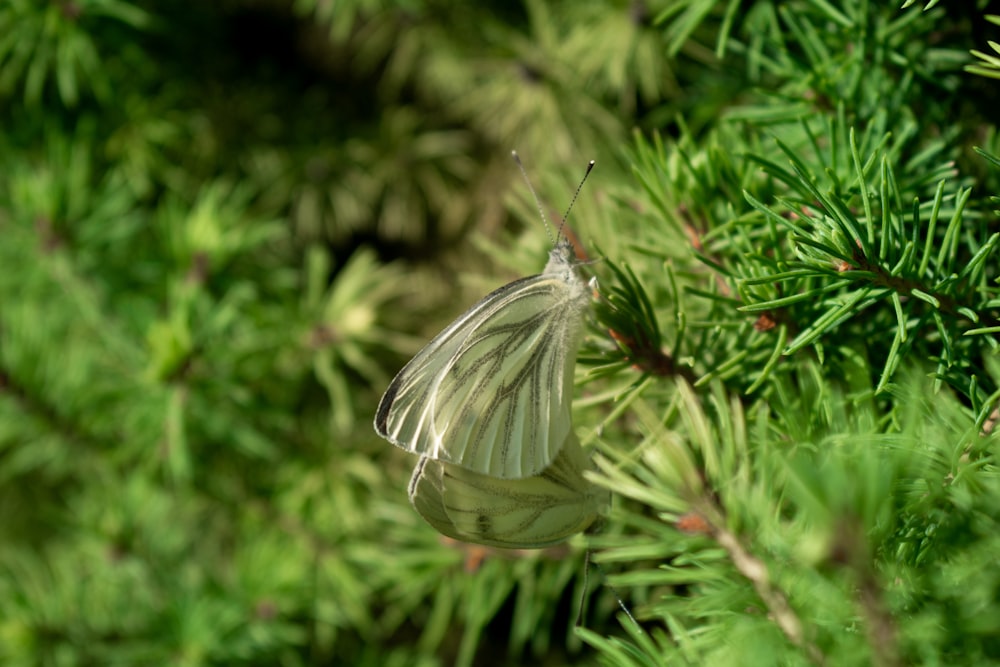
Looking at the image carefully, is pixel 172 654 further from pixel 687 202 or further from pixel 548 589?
pixel 687 202

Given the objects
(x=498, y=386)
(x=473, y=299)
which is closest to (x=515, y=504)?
(x=498, y=386)

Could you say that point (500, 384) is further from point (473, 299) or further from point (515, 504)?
point (473, 299)

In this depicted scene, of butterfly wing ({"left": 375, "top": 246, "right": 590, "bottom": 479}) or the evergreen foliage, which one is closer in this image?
the evergreen foliage

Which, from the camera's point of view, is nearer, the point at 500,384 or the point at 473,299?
the point at 500,384

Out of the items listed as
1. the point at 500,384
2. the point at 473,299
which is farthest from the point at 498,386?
the point at 473,299

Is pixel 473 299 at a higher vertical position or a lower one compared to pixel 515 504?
higher

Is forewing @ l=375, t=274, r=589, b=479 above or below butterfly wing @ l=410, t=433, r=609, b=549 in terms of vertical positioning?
above
